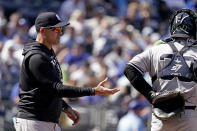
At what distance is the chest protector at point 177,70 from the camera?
17.7 ft

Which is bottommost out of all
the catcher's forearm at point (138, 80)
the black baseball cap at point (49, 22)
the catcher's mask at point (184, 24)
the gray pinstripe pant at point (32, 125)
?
the gray pinstripe pant at point (32, 125)

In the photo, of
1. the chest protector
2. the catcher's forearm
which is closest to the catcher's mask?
the chest protector

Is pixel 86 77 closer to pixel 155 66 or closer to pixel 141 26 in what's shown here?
pixel 141 26

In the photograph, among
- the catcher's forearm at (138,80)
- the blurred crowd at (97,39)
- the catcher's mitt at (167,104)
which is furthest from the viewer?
the blurred crowd at (97,39)

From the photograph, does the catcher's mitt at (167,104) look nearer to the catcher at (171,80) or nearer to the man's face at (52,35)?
the catcher at (171,80)

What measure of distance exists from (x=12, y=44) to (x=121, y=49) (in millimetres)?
2504

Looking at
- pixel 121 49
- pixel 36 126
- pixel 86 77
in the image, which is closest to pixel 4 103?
pixel 86 77

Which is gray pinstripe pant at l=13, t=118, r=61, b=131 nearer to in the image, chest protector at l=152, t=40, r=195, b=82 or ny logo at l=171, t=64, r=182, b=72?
chest protector at l=152, t=40, r=195, b=82

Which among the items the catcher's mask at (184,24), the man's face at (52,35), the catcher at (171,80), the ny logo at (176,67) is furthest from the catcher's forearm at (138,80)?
the man's face at (52,35)

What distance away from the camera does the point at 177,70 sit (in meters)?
5.41

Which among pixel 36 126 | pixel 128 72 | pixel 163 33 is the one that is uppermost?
pixel 163 33

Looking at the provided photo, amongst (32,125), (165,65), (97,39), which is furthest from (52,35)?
(97,39)

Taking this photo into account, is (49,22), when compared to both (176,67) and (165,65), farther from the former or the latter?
(176,67)

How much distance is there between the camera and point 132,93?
11328 millimetres
